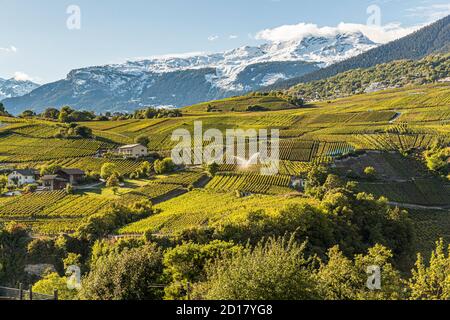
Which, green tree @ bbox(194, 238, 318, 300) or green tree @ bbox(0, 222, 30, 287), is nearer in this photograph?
green tree @ bbox(194, 238, 318, 300)

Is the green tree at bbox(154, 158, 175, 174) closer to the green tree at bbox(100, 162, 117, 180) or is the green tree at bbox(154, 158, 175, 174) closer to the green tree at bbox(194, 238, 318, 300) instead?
the green tree at bbox(100, 162, 117, 180)

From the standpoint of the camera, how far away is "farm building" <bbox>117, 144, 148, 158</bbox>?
103m

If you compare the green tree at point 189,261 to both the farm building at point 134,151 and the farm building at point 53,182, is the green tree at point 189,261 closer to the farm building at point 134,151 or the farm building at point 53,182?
the farm building at point 53,182

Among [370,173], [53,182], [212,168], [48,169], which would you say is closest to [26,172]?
[48,169]

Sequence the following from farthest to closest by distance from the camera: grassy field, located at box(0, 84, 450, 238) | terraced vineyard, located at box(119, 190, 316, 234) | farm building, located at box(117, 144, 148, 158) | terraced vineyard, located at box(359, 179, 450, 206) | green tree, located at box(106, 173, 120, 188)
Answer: farm building, located at box(117, 144, 148, 158) < green tree, located at box(106, 173, 120, 188) < terraced vineyard, located at box(359, 179, 450, 206) < grassy field, located at box(0, 84, 450, 238) < terraced vineyard, located at box(119, 190, 316, 234)

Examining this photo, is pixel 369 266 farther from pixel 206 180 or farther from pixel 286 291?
pixel 206 180

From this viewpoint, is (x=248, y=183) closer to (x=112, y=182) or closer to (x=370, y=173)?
(x=112, y=182)

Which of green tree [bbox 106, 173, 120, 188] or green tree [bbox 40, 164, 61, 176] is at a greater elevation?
green tree [bbox 40, 164, 61, 176]

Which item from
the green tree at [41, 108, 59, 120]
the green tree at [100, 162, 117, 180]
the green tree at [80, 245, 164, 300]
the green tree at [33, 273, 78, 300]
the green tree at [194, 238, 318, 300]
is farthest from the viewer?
the green tree at [41, 108, 59, 120]

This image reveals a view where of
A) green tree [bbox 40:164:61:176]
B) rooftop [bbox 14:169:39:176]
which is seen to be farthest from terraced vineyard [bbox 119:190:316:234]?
rooftop [bbox 14:169:39:176]

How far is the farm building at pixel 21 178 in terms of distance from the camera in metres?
85.9

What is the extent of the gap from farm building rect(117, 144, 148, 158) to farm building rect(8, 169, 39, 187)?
2200 centimetres

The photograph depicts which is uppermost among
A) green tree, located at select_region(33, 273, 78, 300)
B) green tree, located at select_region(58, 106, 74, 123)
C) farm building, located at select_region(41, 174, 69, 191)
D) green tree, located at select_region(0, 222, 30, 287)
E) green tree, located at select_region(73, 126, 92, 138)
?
green tree, located at select_region(58, 106, 74, 123)
